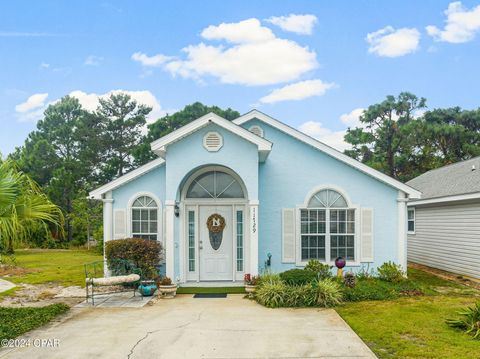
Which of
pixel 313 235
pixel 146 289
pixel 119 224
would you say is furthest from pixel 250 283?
pixel 119 224

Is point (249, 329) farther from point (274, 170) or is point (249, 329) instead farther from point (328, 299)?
point (274, 170)

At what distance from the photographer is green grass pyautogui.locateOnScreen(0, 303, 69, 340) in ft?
24.9

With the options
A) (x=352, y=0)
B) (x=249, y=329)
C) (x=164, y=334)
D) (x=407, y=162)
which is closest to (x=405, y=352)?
(x=249, y=329)

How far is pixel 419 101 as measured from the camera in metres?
34.2

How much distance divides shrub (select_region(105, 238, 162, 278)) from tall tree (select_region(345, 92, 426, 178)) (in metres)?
23.2

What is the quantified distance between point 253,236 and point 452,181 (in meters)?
9.45

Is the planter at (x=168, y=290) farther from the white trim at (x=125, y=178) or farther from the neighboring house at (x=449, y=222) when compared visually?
the neighboring house at (x=449, y=222)

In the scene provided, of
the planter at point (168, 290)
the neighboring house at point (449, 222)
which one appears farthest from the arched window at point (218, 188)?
the neighboring house at point (449, 222)

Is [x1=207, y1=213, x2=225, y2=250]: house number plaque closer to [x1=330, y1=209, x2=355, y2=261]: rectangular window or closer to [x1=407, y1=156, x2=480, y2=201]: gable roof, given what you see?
[x1=330, y1=209, x2=355, y2=261]: rectangular window

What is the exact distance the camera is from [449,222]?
1507cm

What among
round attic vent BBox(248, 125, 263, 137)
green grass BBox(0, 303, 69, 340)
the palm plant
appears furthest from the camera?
round attic vent BBox(248, 125, 263, 137)

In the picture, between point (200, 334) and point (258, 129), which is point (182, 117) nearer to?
point (258, 129)

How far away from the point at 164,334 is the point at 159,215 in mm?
5747

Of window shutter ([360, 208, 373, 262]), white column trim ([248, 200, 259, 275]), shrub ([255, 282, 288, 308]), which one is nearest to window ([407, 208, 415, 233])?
window shutter ([360, 208, 373, 262])
